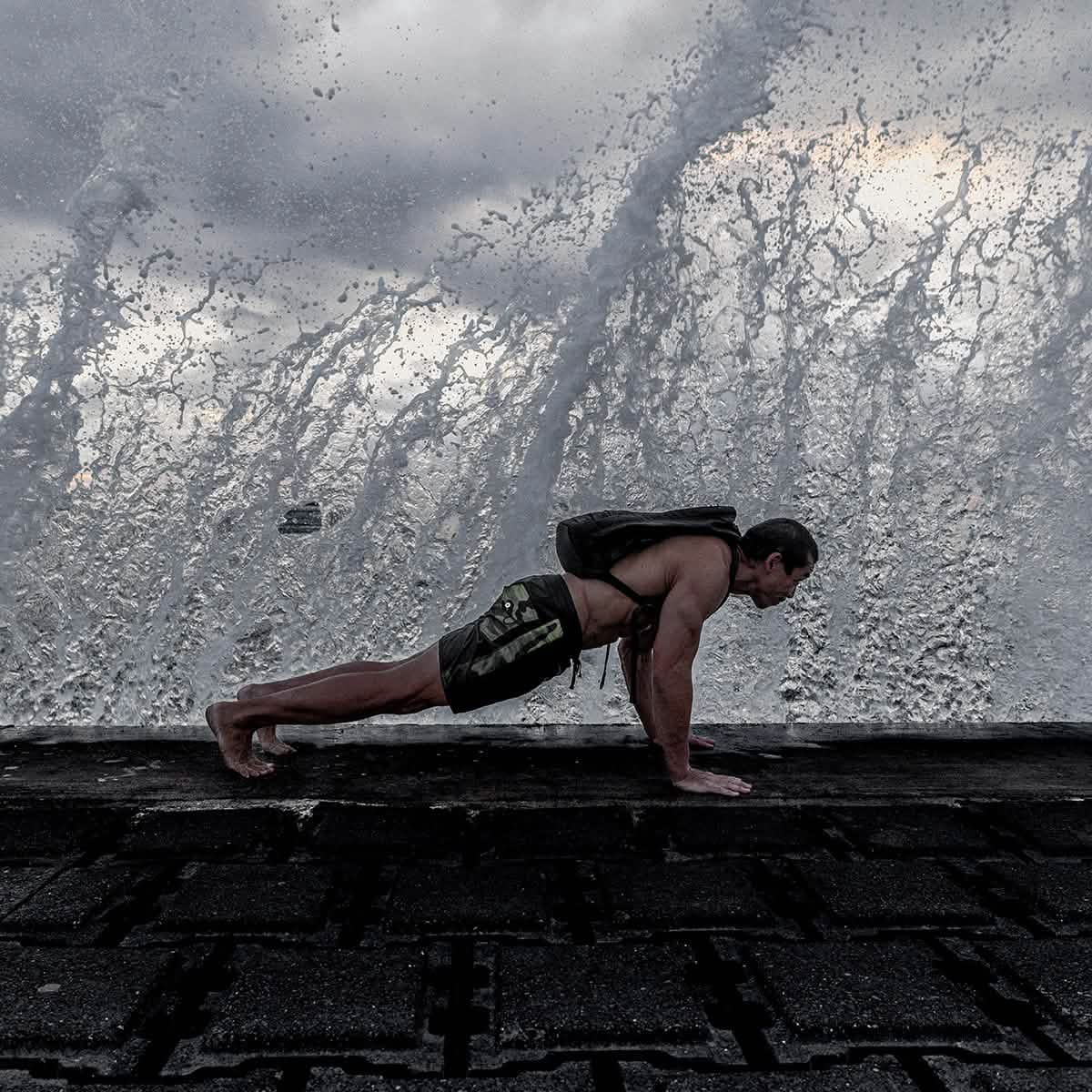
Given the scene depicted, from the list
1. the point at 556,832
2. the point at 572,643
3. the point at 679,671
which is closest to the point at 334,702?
the point at 572,643

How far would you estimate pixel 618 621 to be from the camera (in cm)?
341

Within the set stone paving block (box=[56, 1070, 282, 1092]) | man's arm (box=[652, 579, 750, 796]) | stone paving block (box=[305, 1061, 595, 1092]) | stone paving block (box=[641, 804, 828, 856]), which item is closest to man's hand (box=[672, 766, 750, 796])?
man's arm (box=[652, 579, 750, 796])

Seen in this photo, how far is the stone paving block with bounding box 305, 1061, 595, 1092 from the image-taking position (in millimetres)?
1506

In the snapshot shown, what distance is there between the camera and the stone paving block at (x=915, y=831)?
2.70m

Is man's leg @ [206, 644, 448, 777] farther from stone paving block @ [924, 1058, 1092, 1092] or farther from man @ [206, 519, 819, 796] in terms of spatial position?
stone paving block @ [924, 1058, 1092, 1092]

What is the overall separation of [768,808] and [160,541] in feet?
14.3

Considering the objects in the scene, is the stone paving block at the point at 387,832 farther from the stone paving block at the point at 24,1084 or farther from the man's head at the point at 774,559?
the man's head at the point at 774,559

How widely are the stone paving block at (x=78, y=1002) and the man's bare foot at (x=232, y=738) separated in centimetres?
148

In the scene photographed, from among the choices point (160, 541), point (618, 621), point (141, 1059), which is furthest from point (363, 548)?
point (141, 1059)

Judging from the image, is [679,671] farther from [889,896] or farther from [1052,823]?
[1052,823]

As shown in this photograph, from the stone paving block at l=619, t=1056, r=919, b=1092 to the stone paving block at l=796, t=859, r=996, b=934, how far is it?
60 centimetres

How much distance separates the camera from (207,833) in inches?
109

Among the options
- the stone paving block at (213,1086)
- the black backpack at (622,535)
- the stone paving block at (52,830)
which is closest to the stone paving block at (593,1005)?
the stone paving block at (213,1086)

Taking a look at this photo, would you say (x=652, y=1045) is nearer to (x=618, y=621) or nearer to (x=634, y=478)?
(x=618, y=621)
